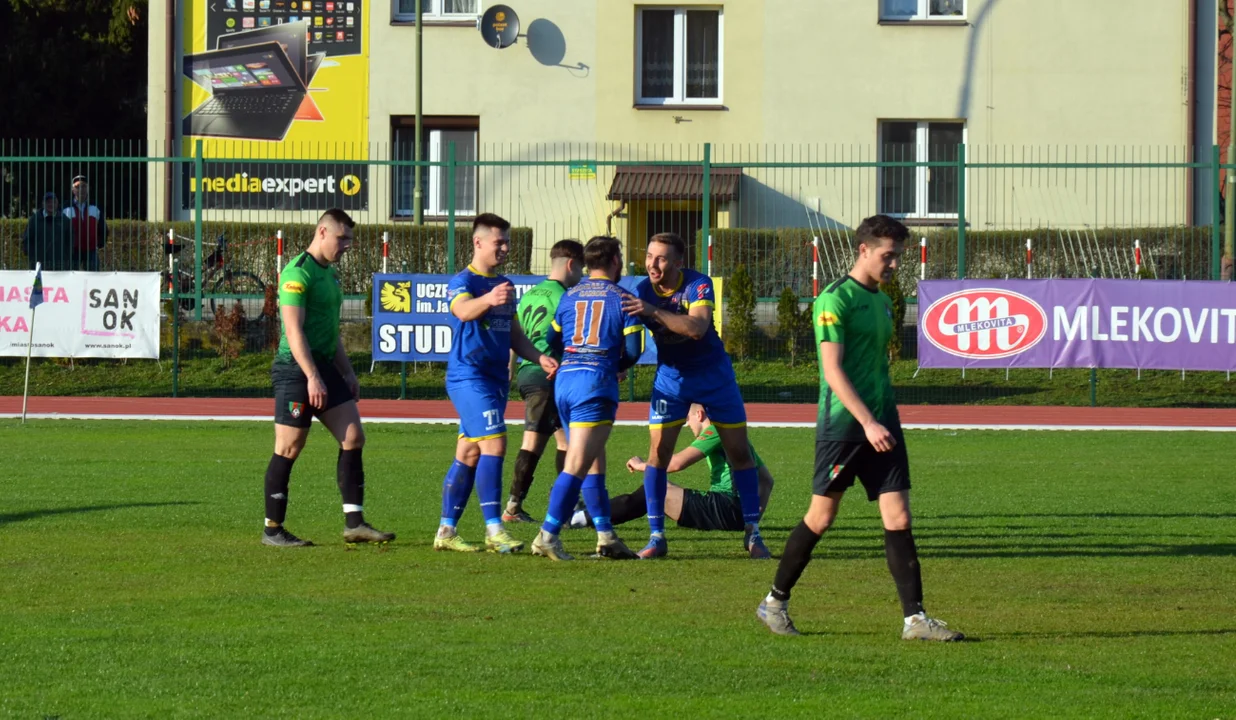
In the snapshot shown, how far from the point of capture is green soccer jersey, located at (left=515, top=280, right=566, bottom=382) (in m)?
10.6

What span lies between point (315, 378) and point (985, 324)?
11.7 metres

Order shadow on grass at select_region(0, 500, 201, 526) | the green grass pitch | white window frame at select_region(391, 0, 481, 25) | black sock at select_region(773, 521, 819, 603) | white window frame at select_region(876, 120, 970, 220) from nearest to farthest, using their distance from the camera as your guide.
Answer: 1. the green grass pitch
2. black sock at select_region(773, 521, 819, 603)
3. shadow on grass at select_region(0, 500, 201, 526)
4. white window frame at select_region(876, 120, 970, 220)
5. white window frame at select_region(391, 0, 481, 25)

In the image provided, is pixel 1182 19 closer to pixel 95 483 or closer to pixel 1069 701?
pixel 95 483

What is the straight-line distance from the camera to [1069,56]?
32281mm

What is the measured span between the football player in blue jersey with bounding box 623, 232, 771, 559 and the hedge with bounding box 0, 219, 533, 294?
1466 centimetres

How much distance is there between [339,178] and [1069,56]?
1429 cm

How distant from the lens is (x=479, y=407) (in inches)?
374

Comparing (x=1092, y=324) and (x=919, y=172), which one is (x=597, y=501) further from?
(x=919, y=172)

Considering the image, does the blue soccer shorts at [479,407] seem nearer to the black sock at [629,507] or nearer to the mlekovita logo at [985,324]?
the black sock at [629,507]

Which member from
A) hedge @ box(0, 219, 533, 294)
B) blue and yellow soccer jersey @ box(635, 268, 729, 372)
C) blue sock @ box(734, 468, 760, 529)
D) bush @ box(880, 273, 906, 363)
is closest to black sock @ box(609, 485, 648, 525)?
blue sock @ box(734, 468, 760, 529)

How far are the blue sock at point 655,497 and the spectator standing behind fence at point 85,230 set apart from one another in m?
15.3

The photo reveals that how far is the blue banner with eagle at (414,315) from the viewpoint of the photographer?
20.3 metres

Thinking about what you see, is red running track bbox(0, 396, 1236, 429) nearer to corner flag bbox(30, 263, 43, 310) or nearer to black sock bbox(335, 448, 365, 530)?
corner flag bbox(30, 263, 43, 310)

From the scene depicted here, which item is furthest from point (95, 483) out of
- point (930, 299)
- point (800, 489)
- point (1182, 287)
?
point (1182, 287)
